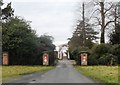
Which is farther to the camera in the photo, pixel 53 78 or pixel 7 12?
pixel 7 12

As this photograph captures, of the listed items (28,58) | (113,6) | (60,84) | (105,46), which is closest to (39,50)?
(28,58)

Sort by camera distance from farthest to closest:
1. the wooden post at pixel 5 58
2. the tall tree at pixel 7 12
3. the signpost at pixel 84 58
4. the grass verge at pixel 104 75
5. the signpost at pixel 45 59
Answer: the tall tree at pixel 7 12, the signpost at pixel 45 59, the signpost at pixel 84 58, the wooden post at pixel 5 58, the grass verge at pixel 104 75

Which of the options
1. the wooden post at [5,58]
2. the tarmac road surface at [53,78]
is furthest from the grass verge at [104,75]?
the wooden post at [5,58]

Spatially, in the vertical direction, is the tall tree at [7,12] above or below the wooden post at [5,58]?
above

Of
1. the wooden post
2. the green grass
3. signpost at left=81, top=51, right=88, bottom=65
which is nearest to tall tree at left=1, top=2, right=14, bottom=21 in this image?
the wooden post

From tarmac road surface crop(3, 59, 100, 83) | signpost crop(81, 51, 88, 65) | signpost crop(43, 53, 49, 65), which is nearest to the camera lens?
tarmac road surface crop(3, 59, 100, 83)

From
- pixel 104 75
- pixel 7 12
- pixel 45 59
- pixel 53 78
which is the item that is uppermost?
pixel 7 12

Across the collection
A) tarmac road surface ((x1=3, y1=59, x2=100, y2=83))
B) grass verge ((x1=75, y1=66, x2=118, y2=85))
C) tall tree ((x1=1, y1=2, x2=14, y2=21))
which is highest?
tall tree ((x1=1, y1=2, x2=14, y2=21))

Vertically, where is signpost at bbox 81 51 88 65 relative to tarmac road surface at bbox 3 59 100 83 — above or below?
above

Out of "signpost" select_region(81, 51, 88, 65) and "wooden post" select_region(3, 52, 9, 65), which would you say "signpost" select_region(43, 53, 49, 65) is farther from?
"wooden post" select_region(3, 52, 9, 65)

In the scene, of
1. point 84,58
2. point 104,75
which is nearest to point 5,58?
point 84,58

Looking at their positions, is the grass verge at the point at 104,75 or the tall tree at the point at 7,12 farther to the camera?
the tall tree at the point at 7,12

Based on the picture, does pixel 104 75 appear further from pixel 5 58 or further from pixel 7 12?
pixel 7 12

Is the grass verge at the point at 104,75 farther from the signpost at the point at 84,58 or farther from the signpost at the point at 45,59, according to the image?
the signpost at the point at 45,59
